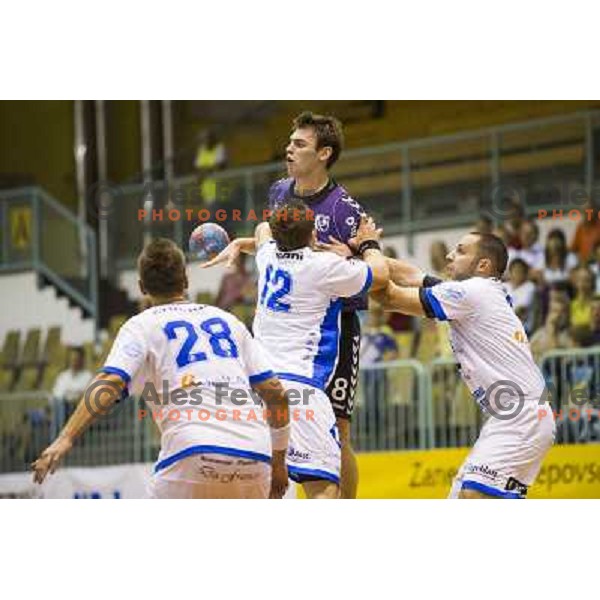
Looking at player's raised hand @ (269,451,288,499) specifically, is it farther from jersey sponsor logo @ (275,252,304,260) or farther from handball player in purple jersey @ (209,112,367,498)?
jersey sponsor logo @ (275,252,304,260)

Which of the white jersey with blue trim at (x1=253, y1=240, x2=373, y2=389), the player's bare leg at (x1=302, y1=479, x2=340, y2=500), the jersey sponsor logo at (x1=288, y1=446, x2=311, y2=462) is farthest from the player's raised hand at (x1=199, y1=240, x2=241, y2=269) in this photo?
the player's bare leg at (x1=302, y1=479, x2=340, y2=500)

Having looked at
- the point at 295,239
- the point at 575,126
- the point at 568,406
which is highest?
the point at 575,126

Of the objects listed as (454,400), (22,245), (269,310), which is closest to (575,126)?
(454,400)

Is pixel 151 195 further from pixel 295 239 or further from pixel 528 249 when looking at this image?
pixel 295 239

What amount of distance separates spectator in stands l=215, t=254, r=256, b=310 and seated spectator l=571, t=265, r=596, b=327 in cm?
313

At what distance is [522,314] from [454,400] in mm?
1049

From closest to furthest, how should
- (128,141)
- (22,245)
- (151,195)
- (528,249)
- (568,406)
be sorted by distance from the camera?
(568,406) < (528,249) < (151,195) < (22,245) < (128,141)

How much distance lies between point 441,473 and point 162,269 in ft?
23.1

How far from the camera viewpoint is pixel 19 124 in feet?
80.4

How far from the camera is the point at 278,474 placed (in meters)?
9.78

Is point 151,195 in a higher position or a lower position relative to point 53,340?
higher

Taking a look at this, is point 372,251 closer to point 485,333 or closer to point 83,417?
point 485,333

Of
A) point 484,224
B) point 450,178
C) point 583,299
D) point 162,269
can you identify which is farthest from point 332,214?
point 450,178

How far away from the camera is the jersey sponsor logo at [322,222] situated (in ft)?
37.5
